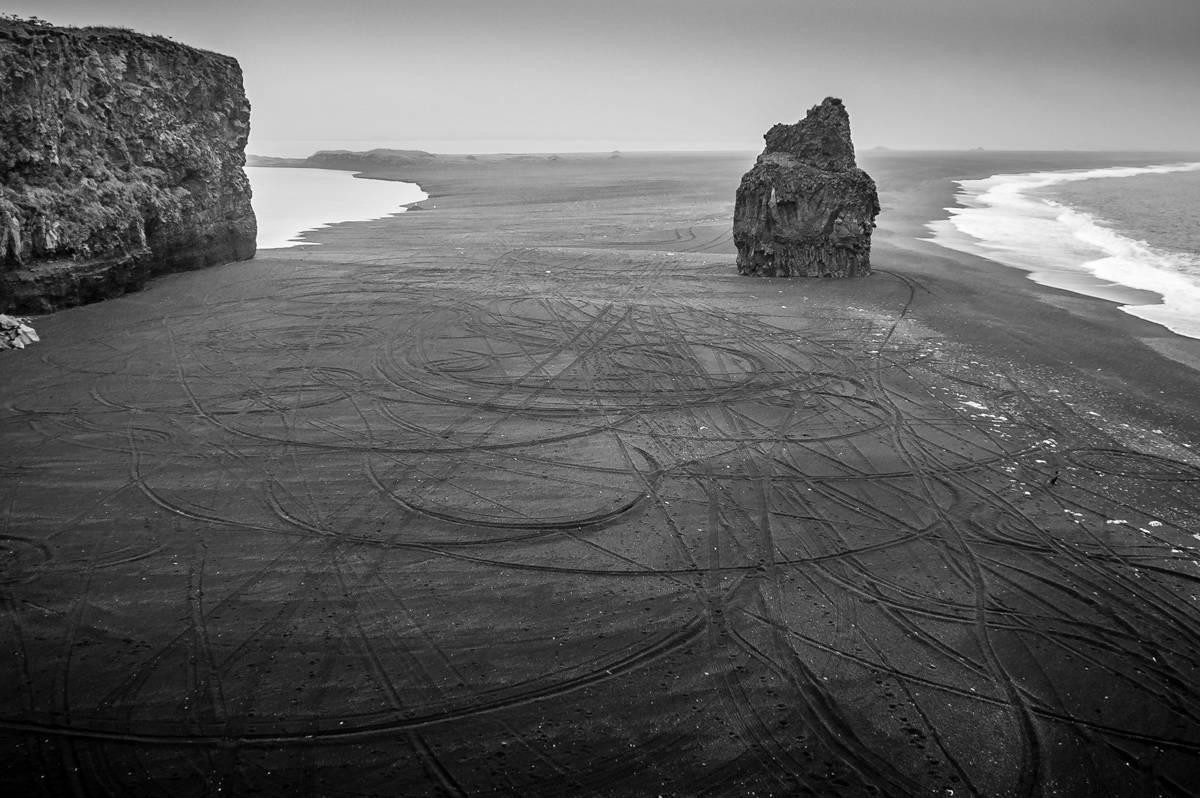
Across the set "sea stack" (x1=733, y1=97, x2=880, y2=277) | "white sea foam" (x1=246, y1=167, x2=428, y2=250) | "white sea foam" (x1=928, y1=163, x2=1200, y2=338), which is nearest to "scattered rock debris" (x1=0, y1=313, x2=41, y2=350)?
"white sea foam" (x1=246, y1=167, x2=428, y2=250)

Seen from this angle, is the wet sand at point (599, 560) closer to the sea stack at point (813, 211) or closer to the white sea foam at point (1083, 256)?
the white sea foam at point (1083, 256)

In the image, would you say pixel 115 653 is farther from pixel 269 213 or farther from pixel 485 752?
pixel 269 213

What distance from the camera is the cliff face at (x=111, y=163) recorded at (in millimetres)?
15031

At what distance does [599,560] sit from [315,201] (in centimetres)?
3931

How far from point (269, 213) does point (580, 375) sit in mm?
28018

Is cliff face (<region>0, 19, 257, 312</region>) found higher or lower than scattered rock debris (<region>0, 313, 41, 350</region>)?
higher

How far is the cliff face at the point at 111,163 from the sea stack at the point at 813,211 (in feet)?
47.8

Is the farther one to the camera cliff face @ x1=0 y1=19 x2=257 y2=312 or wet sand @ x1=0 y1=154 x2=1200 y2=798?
cliff face @ x1=0 y1=19 x2=257 y2=312

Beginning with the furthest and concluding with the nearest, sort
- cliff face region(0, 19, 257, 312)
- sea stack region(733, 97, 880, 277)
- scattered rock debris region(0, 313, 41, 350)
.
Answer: sea stack region(733, 97, 880, 277) → cliff face region(0, 19, 257, 312) → scattered rock debris region(0, 313, 41, 350)

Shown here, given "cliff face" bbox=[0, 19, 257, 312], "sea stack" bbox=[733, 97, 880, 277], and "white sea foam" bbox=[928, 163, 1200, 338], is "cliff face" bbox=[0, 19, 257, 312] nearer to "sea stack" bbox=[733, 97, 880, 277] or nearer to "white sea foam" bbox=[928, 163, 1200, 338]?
"sea stack" bbox=[733, 97, 880, 277]

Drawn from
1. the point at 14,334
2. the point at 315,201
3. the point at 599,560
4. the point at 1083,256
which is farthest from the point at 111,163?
the point at 1083,256

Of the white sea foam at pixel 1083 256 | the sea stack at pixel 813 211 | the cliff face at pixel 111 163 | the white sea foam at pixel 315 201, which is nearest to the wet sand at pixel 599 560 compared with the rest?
the cliff face at pixel 111 163

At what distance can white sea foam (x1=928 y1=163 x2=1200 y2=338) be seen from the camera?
17391 mm

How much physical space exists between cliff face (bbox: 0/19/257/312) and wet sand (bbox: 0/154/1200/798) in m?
1.74
